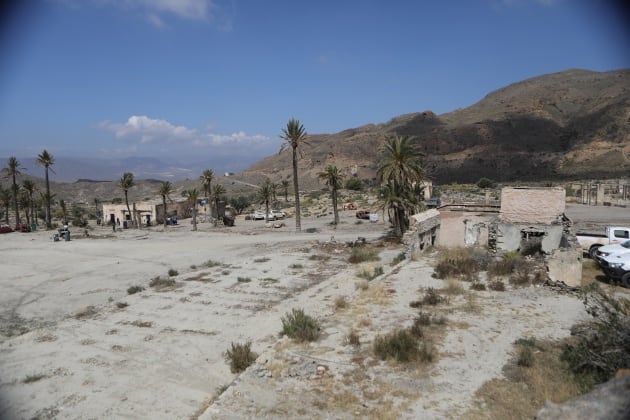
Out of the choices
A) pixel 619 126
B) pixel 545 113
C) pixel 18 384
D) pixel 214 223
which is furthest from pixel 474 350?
pixel 545 113

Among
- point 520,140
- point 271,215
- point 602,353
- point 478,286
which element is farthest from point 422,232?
point 520,140

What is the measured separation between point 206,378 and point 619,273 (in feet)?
55.0

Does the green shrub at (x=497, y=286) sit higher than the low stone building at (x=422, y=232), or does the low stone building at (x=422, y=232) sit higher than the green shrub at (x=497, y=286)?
the low stone building at (x=422, y=232)

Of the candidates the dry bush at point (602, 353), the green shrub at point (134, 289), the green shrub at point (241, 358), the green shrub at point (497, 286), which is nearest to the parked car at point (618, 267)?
the green shrub at point (497, 286)

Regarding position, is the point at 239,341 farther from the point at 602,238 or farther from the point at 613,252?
the point at 602,238

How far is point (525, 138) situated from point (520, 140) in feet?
7.24

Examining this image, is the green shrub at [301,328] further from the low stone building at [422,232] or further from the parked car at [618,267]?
the parked car at [618,267]

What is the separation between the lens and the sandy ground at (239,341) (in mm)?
8648

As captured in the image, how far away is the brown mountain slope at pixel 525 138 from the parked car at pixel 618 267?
260 ft

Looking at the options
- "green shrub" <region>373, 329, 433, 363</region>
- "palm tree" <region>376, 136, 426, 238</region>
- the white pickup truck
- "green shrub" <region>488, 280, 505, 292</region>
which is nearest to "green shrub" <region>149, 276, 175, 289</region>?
"green shrub" <region>373, 329, 433, 363</region>

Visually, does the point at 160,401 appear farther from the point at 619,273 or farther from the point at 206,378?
the point at 619,273

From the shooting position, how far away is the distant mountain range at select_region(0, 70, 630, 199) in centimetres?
9681

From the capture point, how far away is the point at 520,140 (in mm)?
117938

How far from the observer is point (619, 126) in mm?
100000
